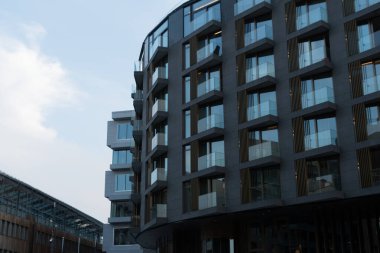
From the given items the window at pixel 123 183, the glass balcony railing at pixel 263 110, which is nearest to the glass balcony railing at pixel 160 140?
the glass balcony railing at pixel 263 110

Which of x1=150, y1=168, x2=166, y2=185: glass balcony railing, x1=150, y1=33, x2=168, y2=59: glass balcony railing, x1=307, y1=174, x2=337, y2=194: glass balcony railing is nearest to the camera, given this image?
x1=307, y1=174, x2=337, y2=194: glass balcony railing

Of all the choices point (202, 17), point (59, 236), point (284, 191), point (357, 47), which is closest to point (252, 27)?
point (202, 17)

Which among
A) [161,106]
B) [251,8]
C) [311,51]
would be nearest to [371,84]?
[311,51]

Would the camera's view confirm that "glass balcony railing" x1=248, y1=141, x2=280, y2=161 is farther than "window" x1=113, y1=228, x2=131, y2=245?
No

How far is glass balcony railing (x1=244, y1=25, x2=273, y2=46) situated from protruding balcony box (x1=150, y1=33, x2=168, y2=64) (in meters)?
9.02

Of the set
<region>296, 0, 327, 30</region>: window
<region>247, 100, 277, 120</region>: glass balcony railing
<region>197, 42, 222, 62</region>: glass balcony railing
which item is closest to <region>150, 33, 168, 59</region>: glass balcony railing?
<region>197, 42, 222, 62</region>: glass balcony railing

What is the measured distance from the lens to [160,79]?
4975 cm

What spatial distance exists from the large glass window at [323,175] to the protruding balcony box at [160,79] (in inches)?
634

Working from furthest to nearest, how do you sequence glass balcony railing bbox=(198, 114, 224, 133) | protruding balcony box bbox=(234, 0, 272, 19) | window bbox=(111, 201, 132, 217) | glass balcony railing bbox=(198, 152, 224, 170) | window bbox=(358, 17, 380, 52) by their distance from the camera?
1. window bbox=(111, 201, 132, 217)
2. glass balcony railing bbox=(198, 114, 224, 133)
3. protruding balcony box bbox=(234, 0, 272, 19)
4. glass balcony railing bbox=(198, 152, 224, 170)
5. window bbox=(358, 17, 380, 52)

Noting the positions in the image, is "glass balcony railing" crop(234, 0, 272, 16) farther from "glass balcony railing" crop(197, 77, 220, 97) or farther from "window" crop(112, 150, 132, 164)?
"window" crop(112, 150, 132, 164)

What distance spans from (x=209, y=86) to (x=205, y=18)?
6.06 meters

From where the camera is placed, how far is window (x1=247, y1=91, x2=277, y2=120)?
4178 cm

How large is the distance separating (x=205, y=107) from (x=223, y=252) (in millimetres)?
11529

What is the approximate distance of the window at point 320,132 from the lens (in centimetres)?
3831
